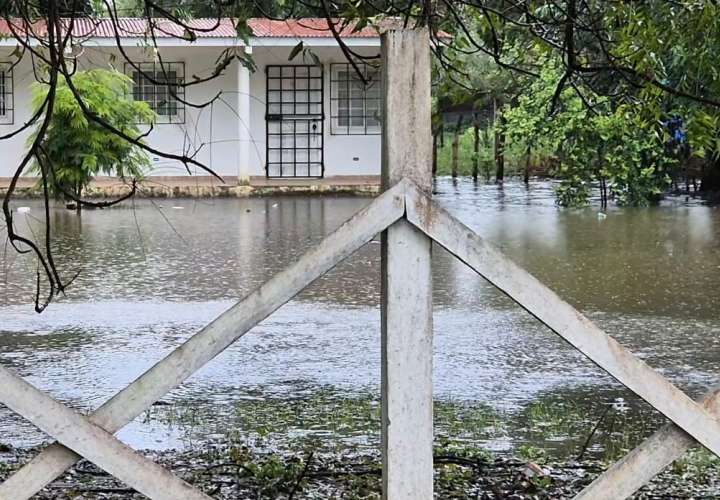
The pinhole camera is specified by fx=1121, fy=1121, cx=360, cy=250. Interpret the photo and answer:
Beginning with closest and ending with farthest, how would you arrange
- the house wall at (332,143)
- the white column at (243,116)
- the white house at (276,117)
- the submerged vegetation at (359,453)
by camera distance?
the submerged vegetation at (359,453), the white column at (243,116), the white house at (276,117), the house wall at (332,143)

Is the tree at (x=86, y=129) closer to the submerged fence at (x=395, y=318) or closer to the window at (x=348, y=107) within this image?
the window at (x=348, y=107)

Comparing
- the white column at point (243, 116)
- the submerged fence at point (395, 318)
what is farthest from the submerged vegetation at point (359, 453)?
the white column at point (243, 116)

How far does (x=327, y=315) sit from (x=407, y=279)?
23.0ft

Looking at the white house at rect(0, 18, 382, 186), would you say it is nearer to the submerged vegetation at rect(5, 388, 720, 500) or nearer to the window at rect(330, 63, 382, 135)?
the window at rect(330, 63, 382, 135)

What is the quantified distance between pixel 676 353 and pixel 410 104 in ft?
19.1

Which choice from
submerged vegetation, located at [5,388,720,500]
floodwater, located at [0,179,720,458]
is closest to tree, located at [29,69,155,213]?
floodwater, located at [0,179,720,458]

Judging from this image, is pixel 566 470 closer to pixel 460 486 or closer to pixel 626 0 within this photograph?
pixel 460 486

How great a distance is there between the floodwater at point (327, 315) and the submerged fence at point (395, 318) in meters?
3.01

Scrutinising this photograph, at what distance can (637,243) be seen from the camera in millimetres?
13812

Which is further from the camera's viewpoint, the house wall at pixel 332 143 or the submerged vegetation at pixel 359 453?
the house wall at pixel 332 143

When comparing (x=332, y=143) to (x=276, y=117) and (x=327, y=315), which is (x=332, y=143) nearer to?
(x=276, y=117)

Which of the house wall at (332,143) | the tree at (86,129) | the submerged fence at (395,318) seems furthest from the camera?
the house wall at (332,143)

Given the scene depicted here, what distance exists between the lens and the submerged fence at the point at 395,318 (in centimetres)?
240

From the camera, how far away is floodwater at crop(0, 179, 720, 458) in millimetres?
6754
